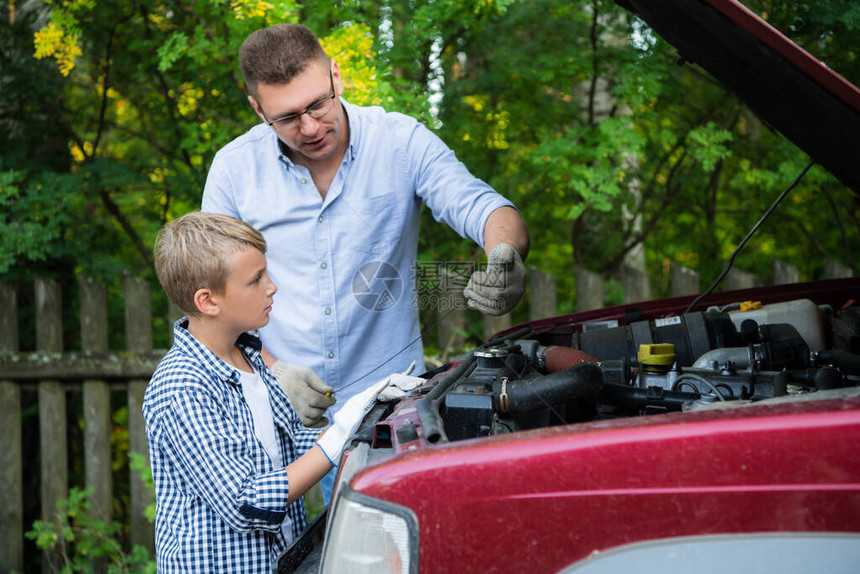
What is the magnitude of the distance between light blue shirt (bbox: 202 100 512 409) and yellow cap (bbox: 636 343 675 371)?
0.85 meters

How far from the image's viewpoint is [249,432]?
2078 millimetres

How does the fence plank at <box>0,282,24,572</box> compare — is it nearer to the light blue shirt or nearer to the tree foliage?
the tree foliage

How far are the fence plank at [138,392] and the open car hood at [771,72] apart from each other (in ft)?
11.2

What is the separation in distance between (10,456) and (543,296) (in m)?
3.41

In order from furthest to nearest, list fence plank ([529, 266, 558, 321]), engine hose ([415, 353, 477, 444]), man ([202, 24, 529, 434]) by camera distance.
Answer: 1. fence plank ([529, 266, 558, 321])
2. man ([202, 24, 529, 434])
3. engine hose ([415, 353, 477, 444])

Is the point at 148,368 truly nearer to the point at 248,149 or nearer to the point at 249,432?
the point at 248,149

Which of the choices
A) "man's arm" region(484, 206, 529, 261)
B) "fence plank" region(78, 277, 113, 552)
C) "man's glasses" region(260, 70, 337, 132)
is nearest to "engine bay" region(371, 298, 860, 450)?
"man's arm" region(484, 206, 529, 261)

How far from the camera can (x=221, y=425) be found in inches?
76.4

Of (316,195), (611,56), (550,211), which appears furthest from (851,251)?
(316,195)

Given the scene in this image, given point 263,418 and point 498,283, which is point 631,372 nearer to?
point 498,283

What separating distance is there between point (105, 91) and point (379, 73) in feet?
7.36

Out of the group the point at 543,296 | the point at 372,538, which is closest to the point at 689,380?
the point at 372,538

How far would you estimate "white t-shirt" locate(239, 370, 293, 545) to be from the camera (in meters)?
2.15

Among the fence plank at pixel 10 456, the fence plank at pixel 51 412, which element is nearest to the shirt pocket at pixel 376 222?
the fence plank at pixel 51 412
